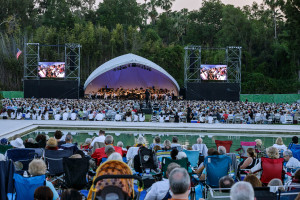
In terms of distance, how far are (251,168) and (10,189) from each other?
3.42 m

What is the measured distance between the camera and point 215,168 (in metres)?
5.44

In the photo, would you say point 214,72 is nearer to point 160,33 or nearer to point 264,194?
point 160,33

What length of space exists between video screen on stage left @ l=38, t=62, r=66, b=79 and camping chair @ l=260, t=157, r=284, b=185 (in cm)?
2730

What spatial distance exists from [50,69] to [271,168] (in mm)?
27462

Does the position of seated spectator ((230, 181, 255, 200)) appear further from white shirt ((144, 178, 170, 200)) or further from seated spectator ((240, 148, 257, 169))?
seated spectator ((240, 148, 257, 169))

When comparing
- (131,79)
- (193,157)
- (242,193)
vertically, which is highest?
(131,79)

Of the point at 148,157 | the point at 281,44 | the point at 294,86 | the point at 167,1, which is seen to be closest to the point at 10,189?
the point at 148,157

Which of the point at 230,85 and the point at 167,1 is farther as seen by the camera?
the point at 167,1

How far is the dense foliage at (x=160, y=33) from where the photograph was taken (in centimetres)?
3844

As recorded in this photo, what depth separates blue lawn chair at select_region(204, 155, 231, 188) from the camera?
17.8 feet

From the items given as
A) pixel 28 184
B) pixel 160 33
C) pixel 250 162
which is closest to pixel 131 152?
pixel 250 162

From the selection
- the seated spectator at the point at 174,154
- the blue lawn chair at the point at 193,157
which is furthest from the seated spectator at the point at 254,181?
the blue lawn chair at the point at 193,157

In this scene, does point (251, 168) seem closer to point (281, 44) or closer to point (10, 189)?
point (10, 189)

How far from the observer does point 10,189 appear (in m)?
4.39
